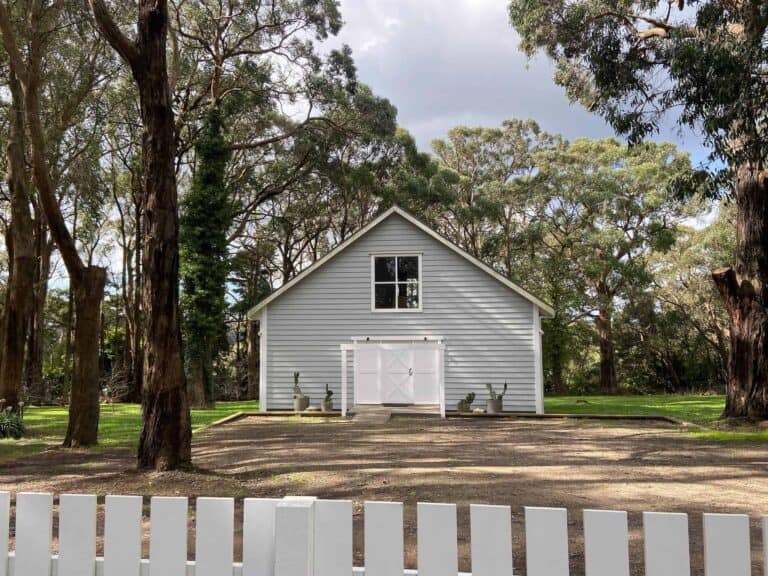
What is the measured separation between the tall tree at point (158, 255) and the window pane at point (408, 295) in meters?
12.4

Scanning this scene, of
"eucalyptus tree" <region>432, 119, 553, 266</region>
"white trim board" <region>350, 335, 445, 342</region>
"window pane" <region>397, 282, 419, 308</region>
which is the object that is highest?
"eucalyptus tree" <region>432, 119, 553, 266</region>

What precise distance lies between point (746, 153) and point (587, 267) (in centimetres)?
2009

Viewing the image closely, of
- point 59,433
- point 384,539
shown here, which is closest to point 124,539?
point 384,539

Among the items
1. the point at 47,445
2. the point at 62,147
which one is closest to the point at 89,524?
the point at 47,445

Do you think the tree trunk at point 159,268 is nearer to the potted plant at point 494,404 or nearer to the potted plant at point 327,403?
the potted plant at point 327,403

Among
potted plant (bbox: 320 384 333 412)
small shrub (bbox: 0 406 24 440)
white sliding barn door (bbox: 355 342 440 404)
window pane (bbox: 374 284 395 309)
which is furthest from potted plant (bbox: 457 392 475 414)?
small shrub (bbox: 0 406 24 440)

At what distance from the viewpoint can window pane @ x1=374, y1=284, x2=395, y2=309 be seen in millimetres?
19406

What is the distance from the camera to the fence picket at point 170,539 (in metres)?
2.13

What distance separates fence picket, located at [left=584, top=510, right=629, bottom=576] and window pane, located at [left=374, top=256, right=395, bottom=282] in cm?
1756

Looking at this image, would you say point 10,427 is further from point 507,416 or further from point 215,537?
point 215,537

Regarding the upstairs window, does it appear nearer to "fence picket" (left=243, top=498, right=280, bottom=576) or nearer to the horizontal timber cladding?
the horizontal timber cladding

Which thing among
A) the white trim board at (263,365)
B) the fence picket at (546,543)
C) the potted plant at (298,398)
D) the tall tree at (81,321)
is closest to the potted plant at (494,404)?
the potted plant at (298,398)

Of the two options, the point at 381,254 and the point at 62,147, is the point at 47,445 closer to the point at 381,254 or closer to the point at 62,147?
the point at 381,254

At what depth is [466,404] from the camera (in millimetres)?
18188
